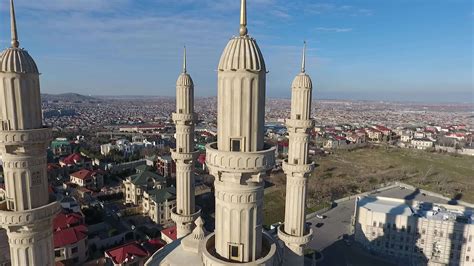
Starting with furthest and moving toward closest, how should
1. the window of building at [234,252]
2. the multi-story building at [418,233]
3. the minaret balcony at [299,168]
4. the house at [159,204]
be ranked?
the house at [159,204] < the multi-story building at [418,233] < the minaret balcony at [299,168] < the window of building at [234,252]

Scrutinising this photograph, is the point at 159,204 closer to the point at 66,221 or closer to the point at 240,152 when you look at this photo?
the point at 66,221

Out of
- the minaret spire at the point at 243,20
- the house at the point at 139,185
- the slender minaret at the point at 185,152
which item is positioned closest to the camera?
the minaret spire at the point at 243,20

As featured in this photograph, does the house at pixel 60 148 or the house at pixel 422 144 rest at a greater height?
the house at pixel 60 148

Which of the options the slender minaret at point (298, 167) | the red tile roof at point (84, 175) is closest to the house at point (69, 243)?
the red tile roof at point (84, 175)

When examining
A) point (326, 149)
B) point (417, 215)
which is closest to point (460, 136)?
point (326, 149)

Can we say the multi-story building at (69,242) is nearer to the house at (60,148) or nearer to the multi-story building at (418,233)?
the multi-story building at (418,233)

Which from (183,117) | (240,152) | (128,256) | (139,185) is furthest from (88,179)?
(240,152)

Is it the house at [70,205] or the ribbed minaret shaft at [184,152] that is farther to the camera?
the house at [70,205]
